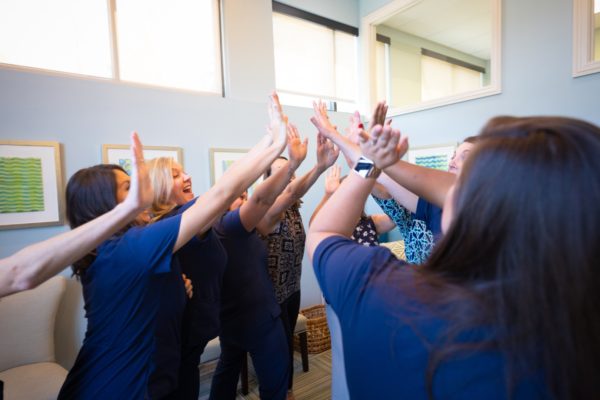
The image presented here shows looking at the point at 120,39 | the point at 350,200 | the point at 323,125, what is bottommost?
the point at 350,200

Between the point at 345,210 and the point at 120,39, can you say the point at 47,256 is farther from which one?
the point at 120,39

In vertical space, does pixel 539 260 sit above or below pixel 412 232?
above

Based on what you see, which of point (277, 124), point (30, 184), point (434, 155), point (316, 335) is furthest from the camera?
point (434, 155)

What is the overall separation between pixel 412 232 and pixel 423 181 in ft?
1.84

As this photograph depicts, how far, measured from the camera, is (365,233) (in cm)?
216

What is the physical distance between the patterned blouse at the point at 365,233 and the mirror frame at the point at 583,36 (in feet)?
6.62

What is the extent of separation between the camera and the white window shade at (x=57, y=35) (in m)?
2.24

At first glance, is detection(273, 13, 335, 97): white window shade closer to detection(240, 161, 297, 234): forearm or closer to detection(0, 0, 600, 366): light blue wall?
detection(0, 0, 600, 366): light blue wall

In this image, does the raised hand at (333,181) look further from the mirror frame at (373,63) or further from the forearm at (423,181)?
the mirror frame at (373,63)

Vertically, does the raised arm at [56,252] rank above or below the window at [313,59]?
below

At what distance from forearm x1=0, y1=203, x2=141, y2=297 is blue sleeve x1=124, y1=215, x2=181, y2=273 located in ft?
0.44

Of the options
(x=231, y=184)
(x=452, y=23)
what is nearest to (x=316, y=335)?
(x=231, y=184)

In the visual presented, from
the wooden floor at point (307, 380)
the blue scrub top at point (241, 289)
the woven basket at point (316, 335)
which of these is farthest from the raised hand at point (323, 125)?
the woven basket at point (316, 335)

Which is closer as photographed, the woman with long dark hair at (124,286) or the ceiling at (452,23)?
the woman with long dark hair at (124,286)
